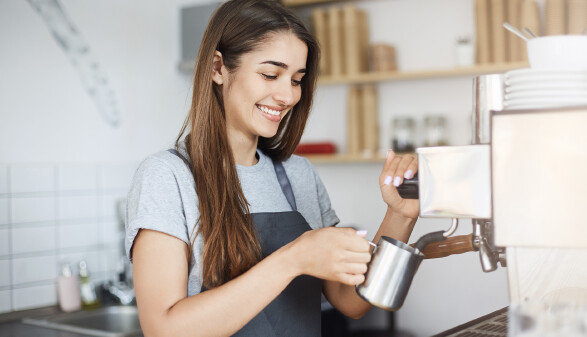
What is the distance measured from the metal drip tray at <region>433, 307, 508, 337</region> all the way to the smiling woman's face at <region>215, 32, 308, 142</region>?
0.56m

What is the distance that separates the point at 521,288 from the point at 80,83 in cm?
221

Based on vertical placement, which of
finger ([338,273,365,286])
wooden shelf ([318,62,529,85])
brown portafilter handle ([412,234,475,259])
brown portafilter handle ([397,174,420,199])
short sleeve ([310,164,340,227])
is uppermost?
wooden shelf ([318,62,529,85])

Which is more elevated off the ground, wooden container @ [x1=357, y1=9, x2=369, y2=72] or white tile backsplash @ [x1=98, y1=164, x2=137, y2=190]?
wooden container @ [x1=357, y1=9, x2=369, y2=72]

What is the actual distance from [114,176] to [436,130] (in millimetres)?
1477

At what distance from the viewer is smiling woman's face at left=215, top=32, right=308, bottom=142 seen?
1.30 metres

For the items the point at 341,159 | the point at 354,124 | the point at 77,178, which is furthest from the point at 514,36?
the point at 77,178

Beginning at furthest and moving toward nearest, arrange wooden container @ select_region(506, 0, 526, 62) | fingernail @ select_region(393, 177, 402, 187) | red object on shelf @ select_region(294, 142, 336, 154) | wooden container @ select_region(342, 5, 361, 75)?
1. red object on shelf @ select_region(294, 142, 336, 154)
2. wooden container @ select_region(342, 5, 361, 75)
3. wooden container @ select_region(506, 0, 526, 62)
4. fingernail @ select_region(393, 177, 402, 187)

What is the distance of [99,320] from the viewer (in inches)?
95.9

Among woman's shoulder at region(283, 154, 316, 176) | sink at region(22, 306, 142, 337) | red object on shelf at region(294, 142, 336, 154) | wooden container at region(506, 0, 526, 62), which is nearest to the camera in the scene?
woman's shoulder at region(283, 154, 316, 176)

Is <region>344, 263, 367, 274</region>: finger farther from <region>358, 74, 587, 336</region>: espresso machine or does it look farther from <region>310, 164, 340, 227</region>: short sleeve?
<region>310, 164, 340, 227</region>: short sleeve

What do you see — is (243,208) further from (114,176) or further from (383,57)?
(383,57)

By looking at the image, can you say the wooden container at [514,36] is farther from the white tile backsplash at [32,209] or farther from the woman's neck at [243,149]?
the white tile backsplash at [32,209]

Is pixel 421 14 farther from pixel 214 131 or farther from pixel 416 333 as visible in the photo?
pixel 214 131

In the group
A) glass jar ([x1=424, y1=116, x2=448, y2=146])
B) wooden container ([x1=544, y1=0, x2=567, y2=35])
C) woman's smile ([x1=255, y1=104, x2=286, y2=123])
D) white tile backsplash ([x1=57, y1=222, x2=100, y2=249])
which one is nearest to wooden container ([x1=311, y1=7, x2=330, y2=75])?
glass jar ([x1=424, y1=116, x2=448, y2=146])
